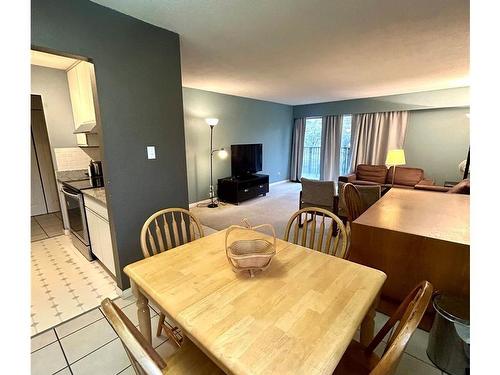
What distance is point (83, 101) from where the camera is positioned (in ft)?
8.59

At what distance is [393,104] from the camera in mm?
5281

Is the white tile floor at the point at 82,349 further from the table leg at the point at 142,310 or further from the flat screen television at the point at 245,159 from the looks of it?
the flat screen television at the point at 245,159

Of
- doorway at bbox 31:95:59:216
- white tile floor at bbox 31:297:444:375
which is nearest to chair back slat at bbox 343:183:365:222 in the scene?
white tile floor at bbox 31:297:444:375

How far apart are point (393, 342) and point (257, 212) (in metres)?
3.77

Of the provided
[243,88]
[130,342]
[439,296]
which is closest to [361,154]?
[243,88]

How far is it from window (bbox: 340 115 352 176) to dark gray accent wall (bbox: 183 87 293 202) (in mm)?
1641

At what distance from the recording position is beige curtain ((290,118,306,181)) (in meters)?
7.11

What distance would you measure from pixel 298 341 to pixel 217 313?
31cm

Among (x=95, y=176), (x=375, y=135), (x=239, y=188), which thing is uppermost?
(x=375, y=135)

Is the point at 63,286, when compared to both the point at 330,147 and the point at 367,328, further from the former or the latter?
the point at 330,147

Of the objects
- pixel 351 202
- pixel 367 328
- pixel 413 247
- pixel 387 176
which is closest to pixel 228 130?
pixel 351 202

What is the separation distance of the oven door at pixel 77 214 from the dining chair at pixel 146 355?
2184 millimetres

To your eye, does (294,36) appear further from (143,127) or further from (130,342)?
(130,342)

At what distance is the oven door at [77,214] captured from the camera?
255 cm
